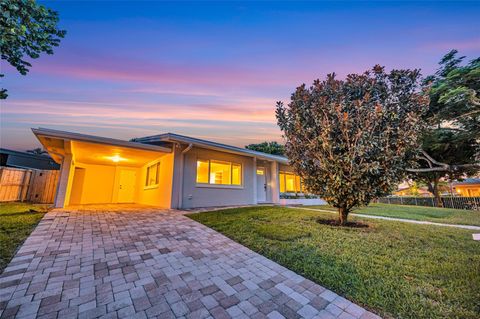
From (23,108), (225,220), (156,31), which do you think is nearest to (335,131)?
(225,220)

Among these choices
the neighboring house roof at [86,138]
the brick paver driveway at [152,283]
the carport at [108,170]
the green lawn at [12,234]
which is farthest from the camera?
the carport at [108,170]

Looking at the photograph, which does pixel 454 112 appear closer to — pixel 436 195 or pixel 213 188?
pixel 436 195

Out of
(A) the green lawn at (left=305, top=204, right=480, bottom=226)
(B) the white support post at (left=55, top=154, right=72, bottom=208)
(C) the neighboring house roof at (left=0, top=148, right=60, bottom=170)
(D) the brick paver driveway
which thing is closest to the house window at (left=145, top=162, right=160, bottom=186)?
(B) the white support post at (left=55, top=154, right=72, bottom=208)

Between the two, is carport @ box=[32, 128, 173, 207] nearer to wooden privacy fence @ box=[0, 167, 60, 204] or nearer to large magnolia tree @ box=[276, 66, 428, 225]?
wooden privacy fence @ box=[0, 167, 60, 204]

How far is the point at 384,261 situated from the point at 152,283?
3.42m

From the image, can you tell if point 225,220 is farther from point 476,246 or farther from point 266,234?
point 476,246

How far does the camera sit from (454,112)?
979 cm

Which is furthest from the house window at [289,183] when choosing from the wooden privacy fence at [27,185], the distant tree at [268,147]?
the wooden privacy fence at [27,185]

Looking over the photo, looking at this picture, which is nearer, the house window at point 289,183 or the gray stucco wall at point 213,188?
the gray stucco wall at point 213,188

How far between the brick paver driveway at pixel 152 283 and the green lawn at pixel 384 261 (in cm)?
33

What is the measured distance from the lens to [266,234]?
14.1 feet

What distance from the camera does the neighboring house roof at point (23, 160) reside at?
41.6ft

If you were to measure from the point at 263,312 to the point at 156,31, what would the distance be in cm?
920

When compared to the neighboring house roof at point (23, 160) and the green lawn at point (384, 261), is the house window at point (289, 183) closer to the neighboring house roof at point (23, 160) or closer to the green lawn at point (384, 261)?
the green lawn at point (384, 261)
